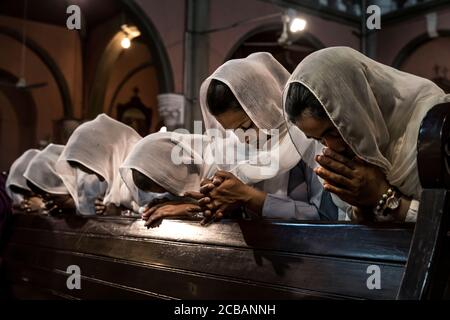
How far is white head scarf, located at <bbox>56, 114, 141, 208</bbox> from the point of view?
358 centimetres

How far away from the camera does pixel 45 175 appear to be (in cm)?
405

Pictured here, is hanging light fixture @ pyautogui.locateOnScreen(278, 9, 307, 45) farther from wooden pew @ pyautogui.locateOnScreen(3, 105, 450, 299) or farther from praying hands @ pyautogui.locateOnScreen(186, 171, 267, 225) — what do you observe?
praying hands @ pyautogui.locateOnScreen(186, 171, 267, 225)

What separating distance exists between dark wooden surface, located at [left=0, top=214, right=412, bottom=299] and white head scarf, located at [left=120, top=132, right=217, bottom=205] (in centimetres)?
25

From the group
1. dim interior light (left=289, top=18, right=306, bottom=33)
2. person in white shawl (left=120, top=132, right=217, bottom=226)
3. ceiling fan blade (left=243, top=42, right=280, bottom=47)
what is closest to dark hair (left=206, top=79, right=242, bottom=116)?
person in white shawl (left=120, top=132, right=217, bottom=226)

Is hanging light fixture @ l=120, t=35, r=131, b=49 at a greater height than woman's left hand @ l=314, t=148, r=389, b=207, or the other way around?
hanging light fixture @ l=120, t=35, r=131, b=49

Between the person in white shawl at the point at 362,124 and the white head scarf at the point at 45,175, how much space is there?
2767 millimetres

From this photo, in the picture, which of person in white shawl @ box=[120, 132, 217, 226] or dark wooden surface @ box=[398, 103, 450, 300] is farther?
person in white shawl @ box=[120, 132, 217, 226]

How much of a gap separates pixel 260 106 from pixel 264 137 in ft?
0.42

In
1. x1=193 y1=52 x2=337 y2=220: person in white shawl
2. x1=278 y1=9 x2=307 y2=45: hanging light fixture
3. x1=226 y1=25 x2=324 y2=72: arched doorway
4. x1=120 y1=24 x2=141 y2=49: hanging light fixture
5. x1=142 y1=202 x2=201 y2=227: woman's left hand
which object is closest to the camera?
x1=193 y1=52 x2=337 y2=220: person in white shawl

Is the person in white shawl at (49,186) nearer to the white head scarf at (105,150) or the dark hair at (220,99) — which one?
the white head scarf at (105,150)

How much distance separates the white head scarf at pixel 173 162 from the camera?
8.77 feet

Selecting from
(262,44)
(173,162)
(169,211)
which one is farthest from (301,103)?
(262,44)

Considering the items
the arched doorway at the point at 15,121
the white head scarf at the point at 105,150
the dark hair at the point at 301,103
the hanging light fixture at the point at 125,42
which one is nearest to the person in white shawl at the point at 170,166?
the white head scarf at the point at 105,150
